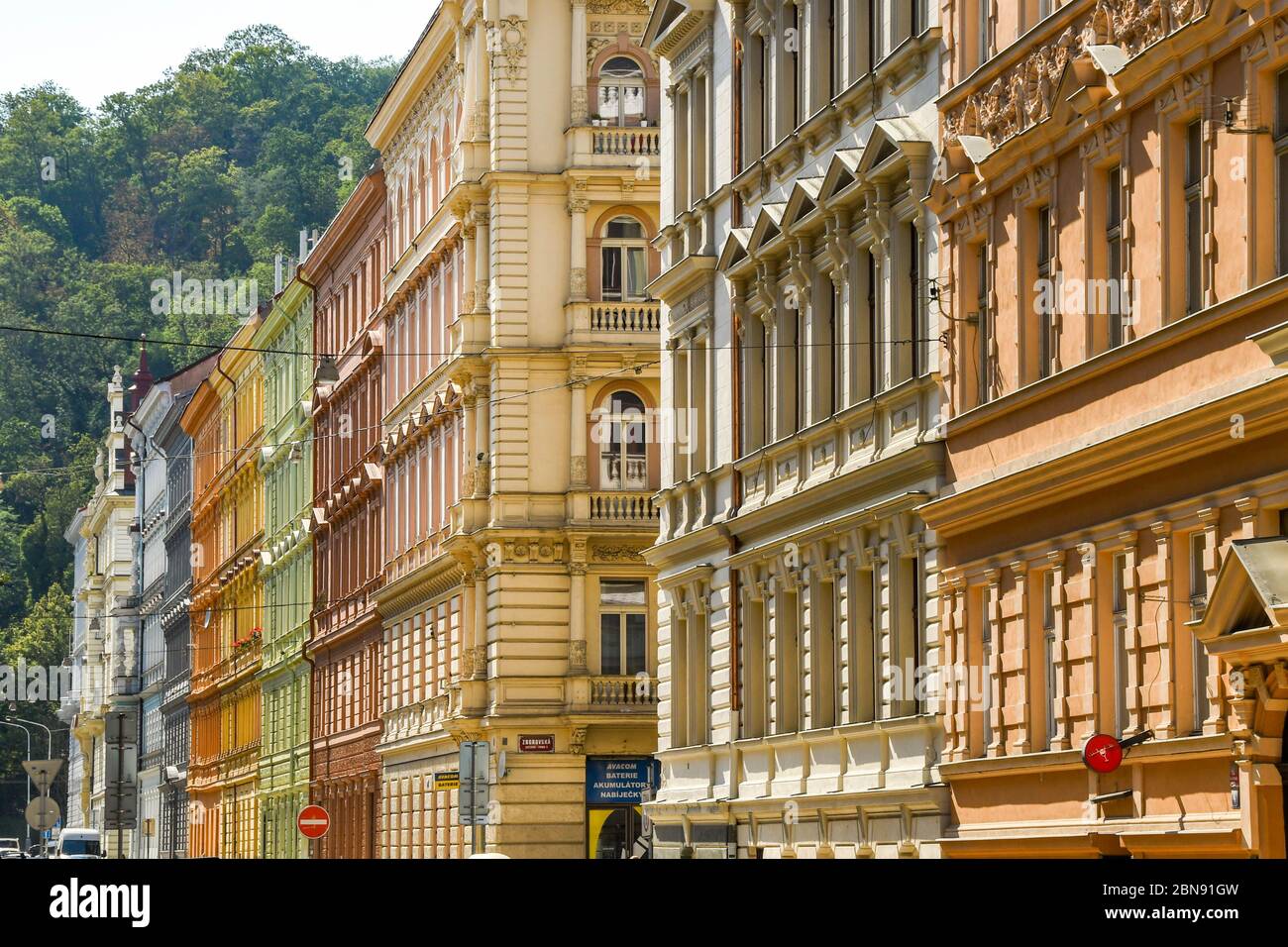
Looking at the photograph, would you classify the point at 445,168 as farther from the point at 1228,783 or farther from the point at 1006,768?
the point at 1228,783

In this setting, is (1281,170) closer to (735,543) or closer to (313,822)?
(735,543)

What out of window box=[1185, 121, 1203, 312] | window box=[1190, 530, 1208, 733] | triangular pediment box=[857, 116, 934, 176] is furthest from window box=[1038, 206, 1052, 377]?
window box=[1190, 530, 1208, 733]

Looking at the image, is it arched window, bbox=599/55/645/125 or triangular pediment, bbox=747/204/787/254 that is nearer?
triangular pediment, bbox=747/204/787/254

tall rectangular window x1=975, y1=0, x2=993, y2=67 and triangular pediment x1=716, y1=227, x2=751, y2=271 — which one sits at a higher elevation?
tall rectangular window x1=975, y1=0, x2=993, y2=67

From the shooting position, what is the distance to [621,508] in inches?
2063

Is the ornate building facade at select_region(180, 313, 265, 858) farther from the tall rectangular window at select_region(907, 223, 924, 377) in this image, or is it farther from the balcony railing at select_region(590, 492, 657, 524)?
the tall rectangular window at select_region(907, 223, 924, 377)

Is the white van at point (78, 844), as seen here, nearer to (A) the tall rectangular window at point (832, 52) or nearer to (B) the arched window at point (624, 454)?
(B) the arched window at point (624, 454)

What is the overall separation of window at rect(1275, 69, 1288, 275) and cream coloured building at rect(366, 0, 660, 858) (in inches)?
1265

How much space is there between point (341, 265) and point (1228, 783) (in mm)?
56134

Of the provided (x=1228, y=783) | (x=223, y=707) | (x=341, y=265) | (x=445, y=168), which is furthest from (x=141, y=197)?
(x=1228, y=783)

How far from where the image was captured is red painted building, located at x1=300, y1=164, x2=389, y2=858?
6694 cm

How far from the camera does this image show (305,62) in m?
160

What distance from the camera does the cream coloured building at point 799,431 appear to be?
96.0 feet

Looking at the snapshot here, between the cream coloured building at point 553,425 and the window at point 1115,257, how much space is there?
28314mm
